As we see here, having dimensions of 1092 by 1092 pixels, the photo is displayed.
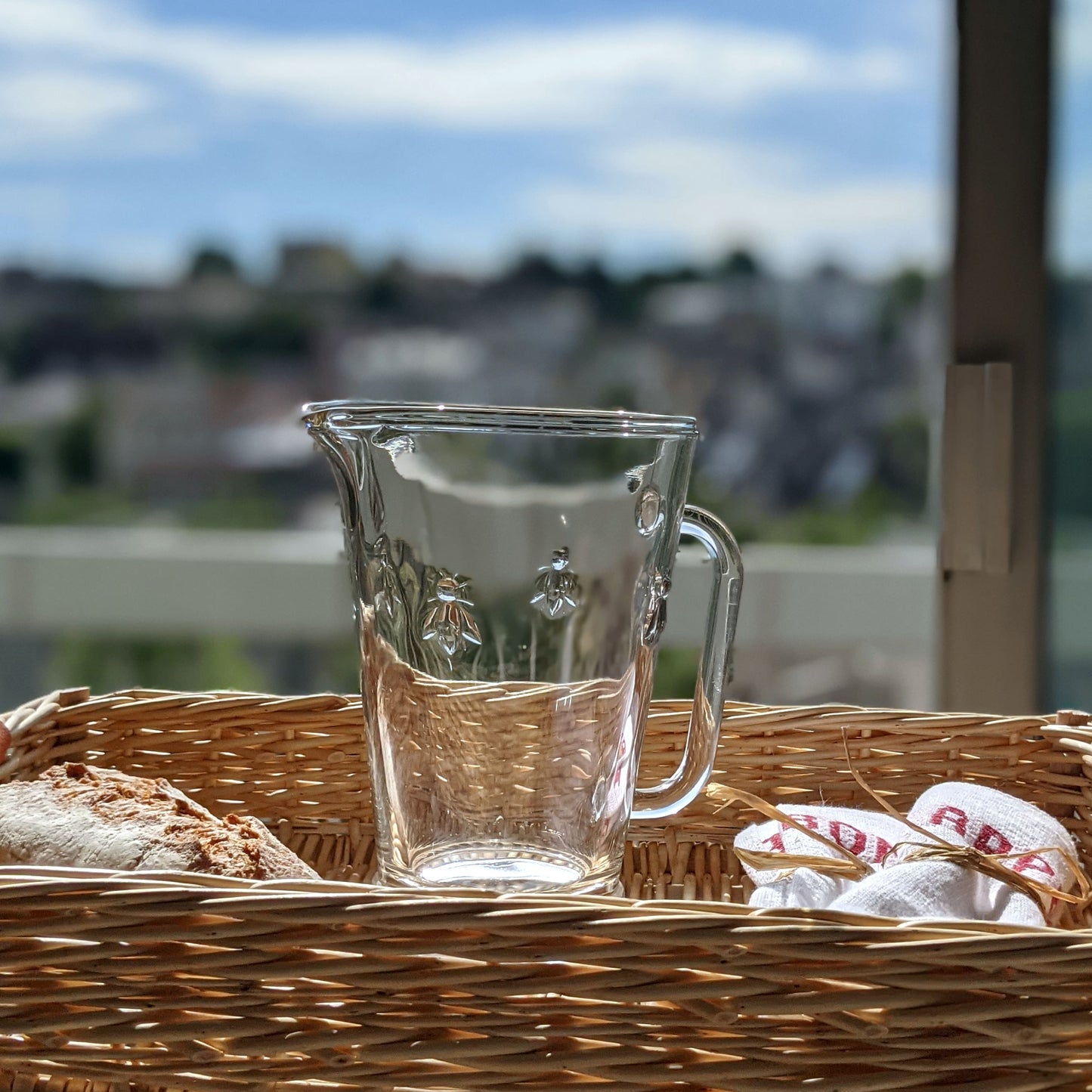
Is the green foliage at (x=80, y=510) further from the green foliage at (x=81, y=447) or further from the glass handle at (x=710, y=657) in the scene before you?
the glass handle at (x=710, y=657)

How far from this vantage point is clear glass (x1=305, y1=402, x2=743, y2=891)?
454 mm

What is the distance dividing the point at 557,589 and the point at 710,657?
0.08 meters

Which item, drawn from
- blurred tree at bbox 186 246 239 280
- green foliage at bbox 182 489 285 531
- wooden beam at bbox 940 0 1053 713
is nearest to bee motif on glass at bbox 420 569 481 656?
wooden beam at bbox 940 0 1053 713

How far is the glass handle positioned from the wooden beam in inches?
23.8

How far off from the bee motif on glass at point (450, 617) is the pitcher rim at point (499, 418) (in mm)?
64

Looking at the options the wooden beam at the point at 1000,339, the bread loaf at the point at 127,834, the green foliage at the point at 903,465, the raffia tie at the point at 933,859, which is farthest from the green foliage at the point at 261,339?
the raffia tie at the point at 933,859

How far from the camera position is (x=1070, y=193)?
1.05 m

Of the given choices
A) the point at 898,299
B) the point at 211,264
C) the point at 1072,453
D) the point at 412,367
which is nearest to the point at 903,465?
the point at 898,299

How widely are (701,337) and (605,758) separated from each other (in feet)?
21.2

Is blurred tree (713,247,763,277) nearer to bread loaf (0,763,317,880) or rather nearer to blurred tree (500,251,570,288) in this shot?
blurred tree (500,251,570,288)

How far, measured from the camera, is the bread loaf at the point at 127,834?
0.45 m

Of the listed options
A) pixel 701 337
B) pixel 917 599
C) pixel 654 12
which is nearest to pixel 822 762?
pixel 917 599

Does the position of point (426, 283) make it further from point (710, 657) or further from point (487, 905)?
point (487, 905)

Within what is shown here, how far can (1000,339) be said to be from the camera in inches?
40.6
